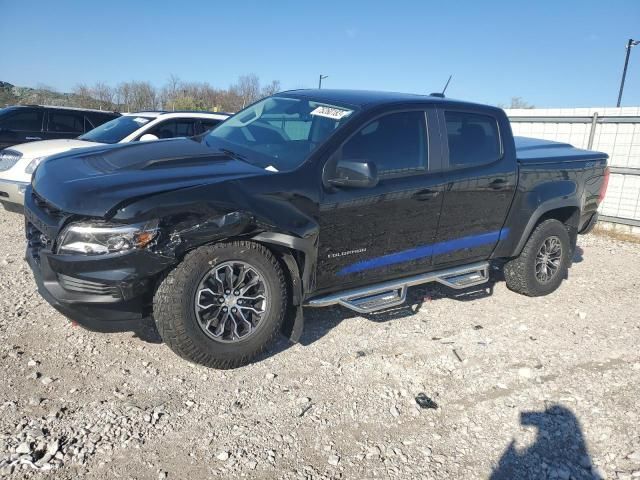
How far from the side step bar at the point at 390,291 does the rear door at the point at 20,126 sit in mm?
8297

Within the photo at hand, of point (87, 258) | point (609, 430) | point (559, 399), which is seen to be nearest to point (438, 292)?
point (559, 399)

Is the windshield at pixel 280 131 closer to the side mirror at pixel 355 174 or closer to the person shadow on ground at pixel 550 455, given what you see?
the side mirror at pixel 355 174

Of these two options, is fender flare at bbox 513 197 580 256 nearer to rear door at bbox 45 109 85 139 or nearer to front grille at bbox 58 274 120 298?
front grille at bbox 58 274 120 298

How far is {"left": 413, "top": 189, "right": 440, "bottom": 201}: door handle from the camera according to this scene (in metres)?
4.09

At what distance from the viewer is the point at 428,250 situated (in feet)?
14.2

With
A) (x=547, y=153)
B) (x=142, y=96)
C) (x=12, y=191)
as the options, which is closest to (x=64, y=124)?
(x=12, y=191)

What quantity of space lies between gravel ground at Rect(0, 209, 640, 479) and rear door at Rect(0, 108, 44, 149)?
5891mm

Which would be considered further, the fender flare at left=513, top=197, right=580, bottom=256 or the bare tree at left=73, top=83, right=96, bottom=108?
the bare tree at left=73, top=83, right=96, bottom=108

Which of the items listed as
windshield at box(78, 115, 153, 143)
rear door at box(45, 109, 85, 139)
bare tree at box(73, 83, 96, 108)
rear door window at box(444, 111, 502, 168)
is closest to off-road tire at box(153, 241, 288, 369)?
rear door window at box(444, 111, 502, 168)

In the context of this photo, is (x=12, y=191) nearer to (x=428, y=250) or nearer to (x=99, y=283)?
(x=99, y=283)

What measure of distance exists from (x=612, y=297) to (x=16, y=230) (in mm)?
7390

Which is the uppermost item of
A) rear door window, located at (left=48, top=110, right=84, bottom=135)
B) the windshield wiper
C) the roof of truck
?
the roof of truck

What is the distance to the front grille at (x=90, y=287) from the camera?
2980mm

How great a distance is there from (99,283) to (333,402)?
1.61m
